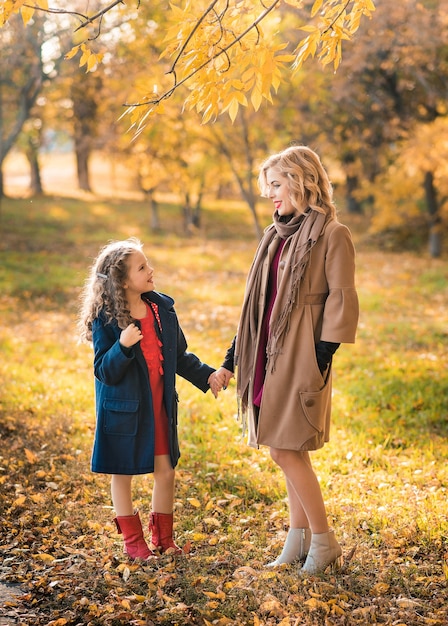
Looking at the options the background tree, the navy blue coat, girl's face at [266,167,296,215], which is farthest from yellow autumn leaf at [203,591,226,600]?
the background tree

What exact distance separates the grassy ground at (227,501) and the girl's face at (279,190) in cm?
185

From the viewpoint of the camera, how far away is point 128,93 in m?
19.1

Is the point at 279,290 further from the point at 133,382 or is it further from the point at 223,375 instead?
the point at 133,382

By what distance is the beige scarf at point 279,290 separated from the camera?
11.8 ft

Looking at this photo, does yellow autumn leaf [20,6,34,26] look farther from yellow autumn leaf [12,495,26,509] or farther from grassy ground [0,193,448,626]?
yellow autumn leaf [12,495,26,509]

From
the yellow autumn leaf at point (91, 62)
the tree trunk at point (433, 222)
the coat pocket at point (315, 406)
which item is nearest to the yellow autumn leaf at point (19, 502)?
the coat pocket at point (315, 406)

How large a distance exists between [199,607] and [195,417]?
3299mm

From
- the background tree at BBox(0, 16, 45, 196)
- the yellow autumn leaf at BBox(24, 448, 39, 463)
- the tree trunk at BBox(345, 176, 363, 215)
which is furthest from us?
the tree trunk at BBox(345, 176, 363, 215)

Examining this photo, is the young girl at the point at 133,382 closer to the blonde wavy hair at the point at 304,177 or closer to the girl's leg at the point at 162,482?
the girl's leg at the point at 162,482

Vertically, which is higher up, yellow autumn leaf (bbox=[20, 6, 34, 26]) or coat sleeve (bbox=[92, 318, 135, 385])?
yellow autumn leaf (bbox=[20, 6, 34, 26])

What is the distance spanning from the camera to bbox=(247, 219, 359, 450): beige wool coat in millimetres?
3568

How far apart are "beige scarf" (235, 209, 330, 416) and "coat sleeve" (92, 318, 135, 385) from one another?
587 mm

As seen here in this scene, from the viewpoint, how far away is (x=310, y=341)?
361 cm

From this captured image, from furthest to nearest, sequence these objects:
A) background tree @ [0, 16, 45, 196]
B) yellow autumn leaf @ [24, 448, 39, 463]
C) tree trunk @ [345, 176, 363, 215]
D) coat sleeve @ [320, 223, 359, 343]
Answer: tree trunk @ [345, 176, 363, 215]
background tree @ [0, 16, 45, 196]
yellow autumn leaf @ [24, 448, 39, 463]
coat sleeve @ [320, 223, 359, 343]
